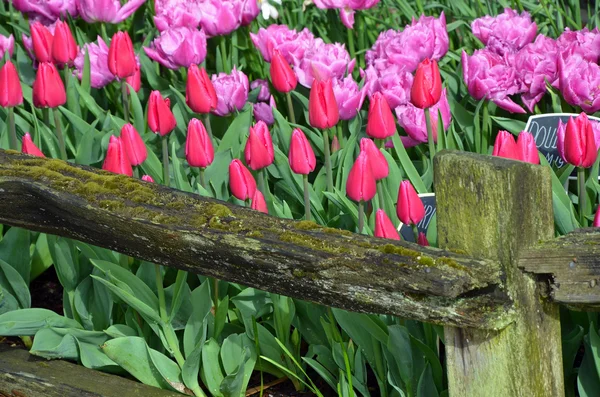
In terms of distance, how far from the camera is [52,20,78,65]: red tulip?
2680 mm

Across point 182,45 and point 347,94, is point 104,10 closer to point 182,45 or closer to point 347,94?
point 182,45

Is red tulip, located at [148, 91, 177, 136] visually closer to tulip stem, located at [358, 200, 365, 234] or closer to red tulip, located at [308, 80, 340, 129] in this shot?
red tulip, located at [308, 80, 340, 129]

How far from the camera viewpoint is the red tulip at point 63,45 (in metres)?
2.68

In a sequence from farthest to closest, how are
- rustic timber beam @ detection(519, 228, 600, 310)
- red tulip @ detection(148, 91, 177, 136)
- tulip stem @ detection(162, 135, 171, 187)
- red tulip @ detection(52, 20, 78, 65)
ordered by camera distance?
red tulip @ detection(52, 20, 78, 65)
tulip stem @ detection(162, 135, 171, 187)
red tulip @ detection(148, 91, 177, 136)
rustic timber beam @ detection(519, 228, 600, 310)

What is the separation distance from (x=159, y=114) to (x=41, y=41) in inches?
25.4

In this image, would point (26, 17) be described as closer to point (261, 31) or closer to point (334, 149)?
point (261, 31)

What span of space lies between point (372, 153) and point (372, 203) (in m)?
0.20

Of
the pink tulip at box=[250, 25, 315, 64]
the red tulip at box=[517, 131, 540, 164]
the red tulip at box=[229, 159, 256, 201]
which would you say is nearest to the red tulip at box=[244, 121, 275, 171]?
the red tulip at box=[229, 159, 256, 201]

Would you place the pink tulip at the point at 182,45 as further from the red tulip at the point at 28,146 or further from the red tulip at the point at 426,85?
the red tulip at the point at 426,85

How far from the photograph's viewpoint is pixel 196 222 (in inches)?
69.7

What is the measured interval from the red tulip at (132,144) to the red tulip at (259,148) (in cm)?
27

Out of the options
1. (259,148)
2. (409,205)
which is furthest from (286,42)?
(409,205)

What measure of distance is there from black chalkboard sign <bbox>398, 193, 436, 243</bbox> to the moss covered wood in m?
0.63

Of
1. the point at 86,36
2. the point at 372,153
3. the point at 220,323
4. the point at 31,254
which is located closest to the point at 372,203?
the point at 372,153
